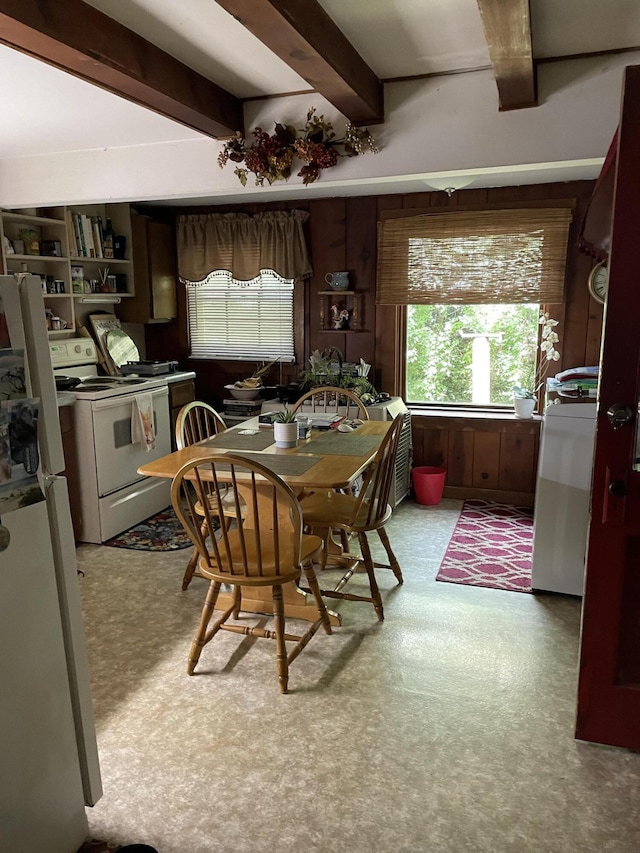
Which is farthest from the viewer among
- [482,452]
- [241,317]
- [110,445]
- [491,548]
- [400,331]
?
[241,317]

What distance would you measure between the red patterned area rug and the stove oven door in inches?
82.0

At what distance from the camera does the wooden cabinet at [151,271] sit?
4.94m

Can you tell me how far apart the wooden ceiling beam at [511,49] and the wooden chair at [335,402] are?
5.93ft

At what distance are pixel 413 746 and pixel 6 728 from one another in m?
1.29

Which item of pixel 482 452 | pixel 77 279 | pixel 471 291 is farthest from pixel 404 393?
pixel 77 279

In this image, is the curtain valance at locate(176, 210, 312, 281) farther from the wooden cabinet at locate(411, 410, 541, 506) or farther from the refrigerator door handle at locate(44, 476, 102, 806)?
the refrigerator door handle at locate(44, 476, 102, 806)

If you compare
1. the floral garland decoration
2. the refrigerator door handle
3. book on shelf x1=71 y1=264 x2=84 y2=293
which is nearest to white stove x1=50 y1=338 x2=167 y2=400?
book on shelf x1=71 y1=264 x2=84 y2=293

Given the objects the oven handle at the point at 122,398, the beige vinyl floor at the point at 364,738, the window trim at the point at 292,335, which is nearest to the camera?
the beige vinyl floor at the point at 364,738

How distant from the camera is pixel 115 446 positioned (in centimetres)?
405

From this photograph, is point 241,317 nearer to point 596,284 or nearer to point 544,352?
point 544,352

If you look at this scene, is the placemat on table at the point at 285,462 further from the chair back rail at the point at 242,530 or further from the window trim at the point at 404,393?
the window trim at the point at 404,393

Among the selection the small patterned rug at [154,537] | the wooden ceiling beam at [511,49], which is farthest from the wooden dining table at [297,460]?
the wooden ceiling beam at [511,49]

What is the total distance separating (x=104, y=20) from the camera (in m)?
2.11

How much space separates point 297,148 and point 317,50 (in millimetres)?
783
